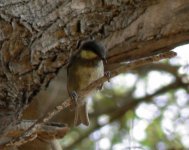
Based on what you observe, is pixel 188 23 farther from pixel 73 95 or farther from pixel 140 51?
pixel 73 95

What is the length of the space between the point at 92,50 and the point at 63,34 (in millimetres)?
103

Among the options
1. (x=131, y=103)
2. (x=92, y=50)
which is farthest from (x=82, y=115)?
(x=131, y=103)

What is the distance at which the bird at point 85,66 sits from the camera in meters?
1.50

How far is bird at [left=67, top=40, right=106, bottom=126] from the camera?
59.0 inches

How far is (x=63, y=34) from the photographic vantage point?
1.51m

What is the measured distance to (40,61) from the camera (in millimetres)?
1495

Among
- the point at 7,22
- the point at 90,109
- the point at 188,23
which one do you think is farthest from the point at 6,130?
the point at 90,109

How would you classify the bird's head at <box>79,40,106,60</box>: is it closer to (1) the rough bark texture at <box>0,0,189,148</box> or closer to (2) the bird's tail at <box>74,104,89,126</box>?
(1) the rough bark texture at <box>0,0,189,148</box>

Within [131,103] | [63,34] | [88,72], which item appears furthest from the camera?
[131,103]

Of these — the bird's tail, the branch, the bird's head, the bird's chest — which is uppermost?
the bird's head

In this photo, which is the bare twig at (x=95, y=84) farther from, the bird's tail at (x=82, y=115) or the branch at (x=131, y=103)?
the branch at (x=131, y=103)

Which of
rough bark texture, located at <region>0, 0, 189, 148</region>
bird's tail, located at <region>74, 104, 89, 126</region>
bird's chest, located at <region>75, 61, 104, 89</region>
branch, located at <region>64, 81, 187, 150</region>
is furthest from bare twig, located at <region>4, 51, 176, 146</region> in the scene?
branch, located at <region>64, 81, 187, 150</region>

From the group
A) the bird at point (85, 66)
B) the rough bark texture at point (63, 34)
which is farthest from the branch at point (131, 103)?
the rough bark texture at point (63, 34)

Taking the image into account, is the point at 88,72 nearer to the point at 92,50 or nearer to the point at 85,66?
the point at 85,66
